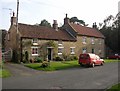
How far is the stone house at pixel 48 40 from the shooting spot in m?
39.0

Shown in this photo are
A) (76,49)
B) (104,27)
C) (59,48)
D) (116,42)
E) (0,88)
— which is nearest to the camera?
(0,88)

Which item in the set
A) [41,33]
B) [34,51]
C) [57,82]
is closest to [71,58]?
[41,33]

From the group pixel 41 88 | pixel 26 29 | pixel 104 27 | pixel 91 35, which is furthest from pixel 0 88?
pixel 104 27

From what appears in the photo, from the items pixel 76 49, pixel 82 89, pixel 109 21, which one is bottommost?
pixel 82 89

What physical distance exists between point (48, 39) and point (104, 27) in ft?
130

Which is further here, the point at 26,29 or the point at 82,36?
the point at 82,36

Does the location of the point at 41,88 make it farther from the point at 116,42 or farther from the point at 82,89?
the point at 116,42

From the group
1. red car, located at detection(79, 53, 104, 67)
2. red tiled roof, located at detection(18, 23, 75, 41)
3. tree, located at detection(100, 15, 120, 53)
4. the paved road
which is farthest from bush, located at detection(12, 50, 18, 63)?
tree, located at detection(100, 15, 120, 53)

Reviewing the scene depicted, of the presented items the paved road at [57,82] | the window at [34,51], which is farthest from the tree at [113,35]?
the paved road at [57,82]

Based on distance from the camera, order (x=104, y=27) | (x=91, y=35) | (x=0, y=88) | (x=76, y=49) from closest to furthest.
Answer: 1. (x=0, y=88)
2. (x=76, y=49)
3. (x=91, y=35)
4. (x=104, y=27)

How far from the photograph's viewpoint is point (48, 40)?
1690 inches

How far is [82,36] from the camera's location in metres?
53.2

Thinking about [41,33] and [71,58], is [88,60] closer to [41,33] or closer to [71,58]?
[41,33]

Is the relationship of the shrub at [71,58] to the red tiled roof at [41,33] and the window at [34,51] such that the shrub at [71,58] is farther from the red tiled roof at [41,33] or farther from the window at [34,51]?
the window at [34,51]
